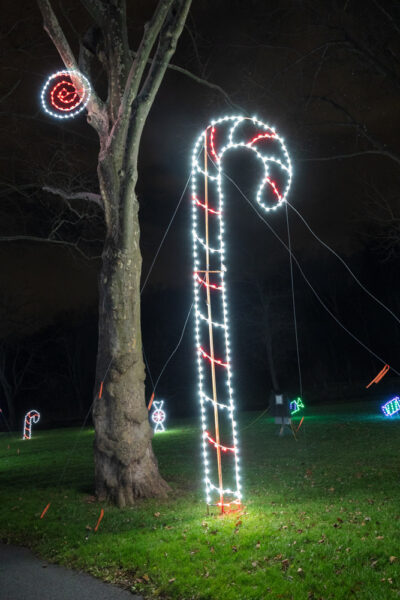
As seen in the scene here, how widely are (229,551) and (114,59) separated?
7.98 meters

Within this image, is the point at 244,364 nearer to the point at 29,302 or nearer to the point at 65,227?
the point at 29,302

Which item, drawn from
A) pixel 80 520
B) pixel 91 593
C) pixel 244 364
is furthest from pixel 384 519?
pixel 244 364

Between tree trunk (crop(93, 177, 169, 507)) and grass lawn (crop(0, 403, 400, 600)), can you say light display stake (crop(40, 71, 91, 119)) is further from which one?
grass lawn (crop(0, 403, 400, 600))

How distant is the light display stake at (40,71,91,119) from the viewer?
385 inches

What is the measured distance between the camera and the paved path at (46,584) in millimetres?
5410

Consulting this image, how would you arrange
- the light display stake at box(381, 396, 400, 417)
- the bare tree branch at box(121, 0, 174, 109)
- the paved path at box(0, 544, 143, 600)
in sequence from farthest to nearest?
the light display stake at box(381, 396, 400, 417) → the bare tree branch at box(121, 0, 174, 109) → the paved path at box(0, 544, 143, 600)

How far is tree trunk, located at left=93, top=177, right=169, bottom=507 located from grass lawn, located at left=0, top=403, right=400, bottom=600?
426 mm

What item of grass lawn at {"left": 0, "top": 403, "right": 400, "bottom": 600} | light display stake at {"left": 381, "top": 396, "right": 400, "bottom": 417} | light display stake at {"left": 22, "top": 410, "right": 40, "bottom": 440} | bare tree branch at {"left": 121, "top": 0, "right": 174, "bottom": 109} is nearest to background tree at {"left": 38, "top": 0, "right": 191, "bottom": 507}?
bare tree branch at {"left": 121, "top": 0, "right": 174, "bottom": 109}

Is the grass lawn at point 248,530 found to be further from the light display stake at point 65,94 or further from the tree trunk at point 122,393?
the light display stake at point 65,94

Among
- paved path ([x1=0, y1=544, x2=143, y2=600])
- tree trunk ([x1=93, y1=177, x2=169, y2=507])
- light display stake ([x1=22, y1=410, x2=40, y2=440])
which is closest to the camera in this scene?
paved path ([x1=0, y1=544, x2=143, y2=600])

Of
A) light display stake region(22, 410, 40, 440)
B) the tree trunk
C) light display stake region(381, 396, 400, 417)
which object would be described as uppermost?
the tree trunk

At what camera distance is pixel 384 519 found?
22.0 feet

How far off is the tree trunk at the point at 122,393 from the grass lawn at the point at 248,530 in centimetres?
43

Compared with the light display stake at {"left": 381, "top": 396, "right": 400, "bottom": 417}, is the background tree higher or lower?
higher
